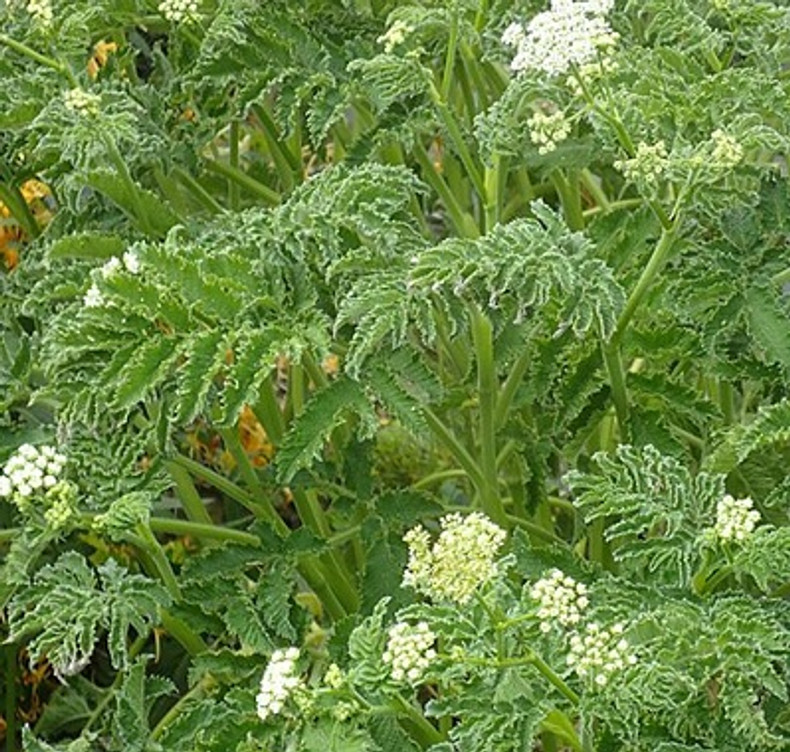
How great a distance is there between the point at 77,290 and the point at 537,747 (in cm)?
93

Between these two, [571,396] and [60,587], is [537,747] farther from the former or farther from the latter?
[60,587]

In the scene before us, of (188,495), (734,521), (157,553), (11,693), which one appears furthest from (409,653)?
(11,693)

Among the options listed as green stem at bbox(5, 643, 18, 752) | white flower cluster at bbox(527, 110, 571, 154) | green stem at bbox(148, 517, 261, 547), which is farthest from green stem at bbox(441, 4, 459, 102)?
green stem at bbox(5, 643, 18, 752)

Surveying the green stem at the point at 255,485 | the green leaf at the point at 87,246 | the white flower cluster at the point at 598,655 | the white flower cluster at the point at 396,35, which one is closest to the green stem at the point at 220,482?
the green stem at the point at 255,485

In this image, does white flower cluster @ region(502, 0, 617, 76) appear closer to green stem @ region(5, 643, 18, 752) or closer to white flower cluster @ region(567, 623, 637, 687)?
white flower cluster @ region(567, 623, 637, 687)

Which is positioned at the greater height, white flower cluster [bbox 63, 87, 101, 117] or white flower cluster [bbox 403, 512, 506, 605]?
white flower cluster [bbox 63, 87, 101, 117]

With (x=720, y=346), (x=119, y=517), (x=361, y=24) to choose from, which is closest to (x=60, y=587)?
(x=119, y=517)

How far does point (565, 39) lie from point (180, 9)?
0.49 metres

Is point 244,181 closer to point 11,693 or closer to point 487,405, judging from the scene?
point 487,405

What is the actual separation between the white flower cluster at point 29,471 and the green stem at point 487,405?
1.30 ft

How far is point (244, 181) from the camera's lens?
83.7 inches

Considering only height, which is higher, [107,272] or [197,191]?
[107,272]

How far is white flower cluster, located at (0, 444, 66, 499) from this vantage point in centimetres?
146

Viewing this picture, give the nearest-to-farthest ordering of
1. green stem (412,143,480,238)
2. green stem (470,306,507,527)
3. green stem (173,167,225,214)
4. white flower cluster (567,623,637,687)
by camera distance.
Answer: white flower cluster (567,623,637,687), green stem (470,306,507,527), green stem (412,143,480,238), green stem (173,167,225,214)
